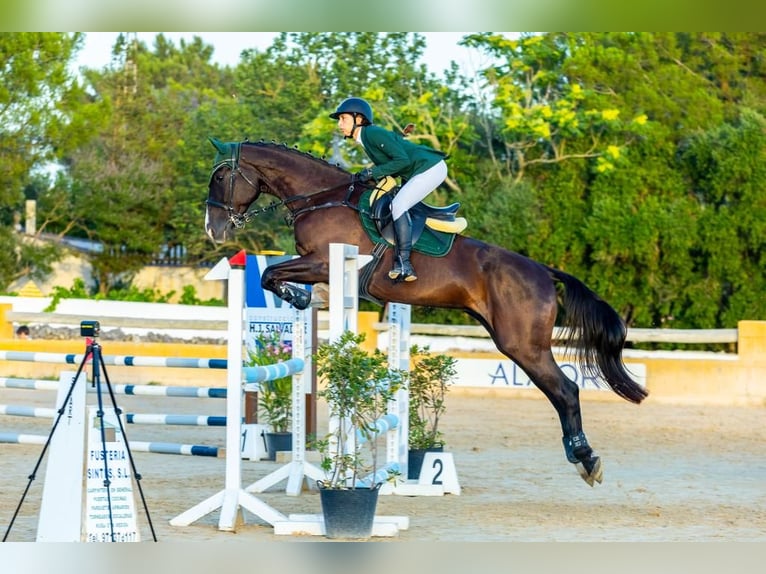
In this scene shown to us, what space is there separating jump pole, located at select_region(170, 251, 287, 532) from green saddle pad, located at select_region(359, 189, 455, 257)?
0.99 m

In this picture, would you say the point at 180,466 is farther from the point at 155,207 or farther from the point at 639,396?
the point at 155,207

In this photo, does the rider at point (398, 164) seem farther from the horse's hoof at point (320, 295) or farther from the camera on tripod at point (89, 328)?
the camera on tripod at point (89, 328)

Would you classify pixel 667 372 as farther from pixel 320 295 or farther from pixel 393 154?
pixel 393 154

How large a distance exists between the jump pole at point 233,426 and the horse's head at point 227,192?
38.2 inches

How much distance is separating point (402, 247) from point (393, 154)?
1.66ft

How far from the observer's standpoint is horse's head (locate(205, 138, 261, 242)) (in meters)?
6.54

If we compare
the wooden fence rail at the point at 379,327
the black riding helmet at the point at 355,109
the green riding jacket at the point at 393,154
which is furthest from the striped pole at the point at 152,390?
the wooden fence rail at the point at 379,327

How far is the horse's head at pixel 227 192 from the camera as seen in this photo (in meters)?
6.54

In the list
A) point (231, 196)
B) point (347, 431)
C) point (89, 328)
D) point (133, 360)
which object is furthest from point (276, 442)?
point (89, 328)

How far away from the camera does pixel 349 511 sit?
5.37m

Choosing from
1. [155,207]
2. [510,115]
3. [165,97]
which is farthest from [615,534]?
[165,97]

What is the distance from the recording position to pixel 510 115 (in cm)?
1870

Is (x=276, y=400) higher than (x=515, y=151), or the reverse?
(x=515, y=151)
